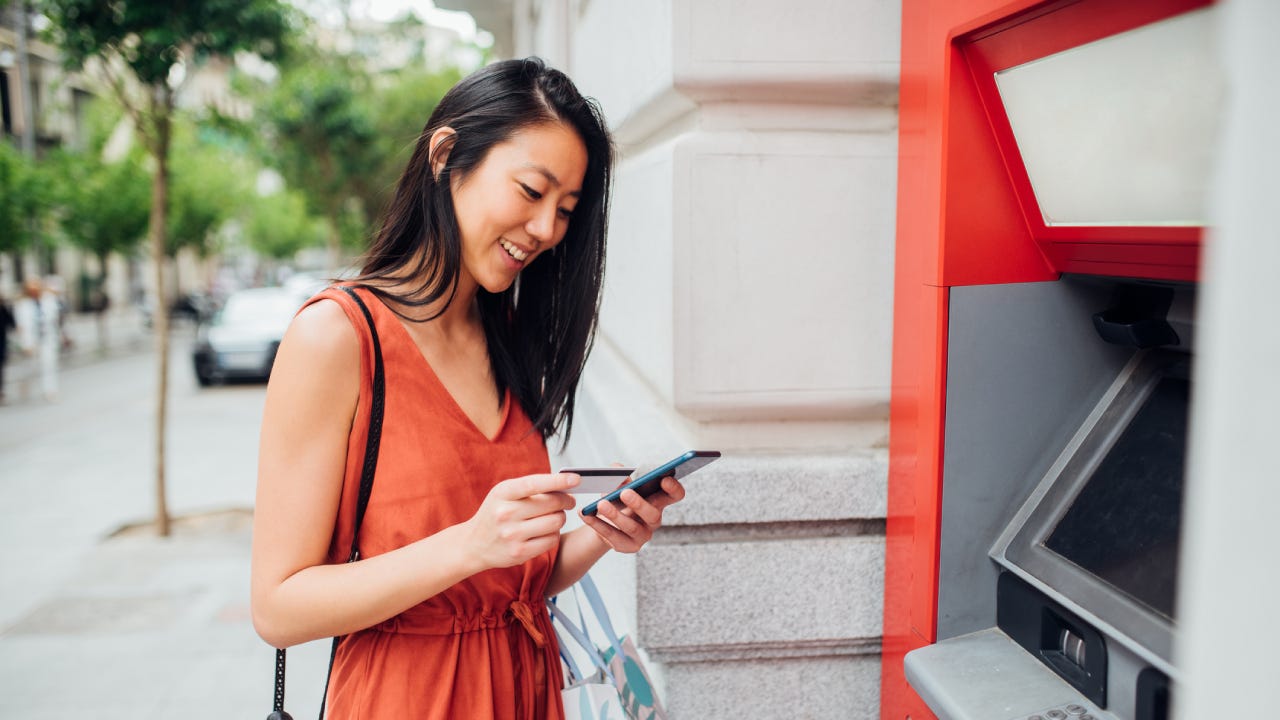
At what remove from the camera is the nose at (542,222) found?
4.67 ft

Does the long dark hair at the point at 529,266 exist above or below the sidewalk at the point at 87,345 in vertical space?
above

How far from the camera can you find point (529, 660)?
145 centimetres

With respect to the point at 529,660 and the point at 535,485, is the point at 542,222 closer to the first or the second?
the point at 535,485

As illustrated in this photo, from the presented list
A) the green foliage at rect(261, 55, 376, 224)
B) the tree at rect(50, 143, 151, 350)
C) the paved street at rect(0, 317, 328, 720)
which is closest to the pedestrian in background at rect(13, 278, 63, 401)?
the paved street at rect(0, 317, 328, 720)

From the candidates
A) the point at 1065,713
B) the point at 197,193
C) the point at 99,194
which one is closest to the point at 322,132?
the point at 99,194

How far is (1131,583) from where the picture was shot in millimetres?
1056

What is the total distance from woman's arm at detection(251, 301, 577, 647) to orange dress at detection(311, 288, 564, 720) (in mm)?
50

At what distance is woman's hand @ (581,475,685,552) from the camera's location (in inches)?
48.6

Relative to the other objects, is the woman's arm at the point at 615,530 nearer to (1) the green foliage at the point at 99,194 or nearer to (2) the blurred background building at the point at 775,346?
(2) the blurred background building at the point at 775,346

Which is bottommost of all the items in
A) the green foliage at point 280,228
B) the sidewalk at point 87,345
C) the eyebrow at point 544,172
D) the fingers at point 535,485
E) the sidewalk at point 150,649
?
the sidewalk at point 150,649

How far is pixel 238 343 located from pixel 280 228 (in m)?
32.9

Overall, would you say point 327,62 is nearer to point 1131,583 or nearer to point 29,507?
point 29,507

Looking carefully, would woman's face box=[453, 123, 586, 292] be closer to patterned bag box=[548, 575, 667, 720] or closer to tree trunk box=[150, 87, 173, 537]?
patterned bag box=[548, 575, 667, 720]

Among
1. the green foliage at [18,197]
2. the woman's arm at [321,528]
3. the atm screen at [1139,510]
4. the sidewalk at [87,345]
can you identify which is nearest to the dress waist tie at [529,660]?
the woman's arm at [321,528]
